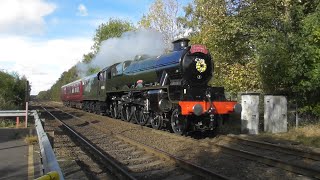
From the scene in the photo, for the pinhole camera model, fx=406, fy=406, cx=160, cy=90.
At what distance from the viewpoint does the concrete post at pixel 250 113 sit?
567 inches

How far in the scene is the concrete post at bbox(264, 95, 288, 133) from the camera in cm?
1444

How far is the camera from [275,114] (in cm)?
1449

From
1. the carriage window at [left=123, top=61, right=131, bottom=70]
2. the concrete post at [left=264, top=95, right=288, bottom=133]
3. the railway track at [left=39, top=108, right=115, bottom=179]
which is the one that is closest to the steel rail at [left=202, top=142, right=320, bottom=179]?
the railway track at [left=39, top=108, right=115, bottom=179]

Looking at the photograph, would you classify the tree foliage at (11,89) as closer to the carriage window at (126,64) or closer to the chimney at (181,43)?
the carriage window at (126,64)

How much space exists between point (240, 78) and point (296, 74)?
4347 mm

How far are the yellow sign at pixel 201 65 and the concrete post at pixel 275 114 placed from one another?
2.51 metres

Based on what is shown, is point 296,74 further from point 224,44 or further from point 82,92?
point 82,92

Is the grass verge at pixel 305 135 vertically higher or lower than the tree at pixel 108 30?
lower

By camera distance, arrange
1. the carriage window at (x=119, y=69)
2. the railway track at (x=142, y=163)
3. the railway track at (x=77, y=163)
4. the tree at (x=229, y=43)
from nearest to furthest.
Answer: the railway track at (x=142, y=163) < the railway track at (x=77, y=163) < the tree at (x=229, y=43) < the carriage window at (x=119, y=69)

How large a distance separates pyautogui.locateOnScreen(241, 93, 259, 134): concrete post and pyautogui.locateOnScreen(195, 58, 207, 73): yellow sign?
189 centimetres

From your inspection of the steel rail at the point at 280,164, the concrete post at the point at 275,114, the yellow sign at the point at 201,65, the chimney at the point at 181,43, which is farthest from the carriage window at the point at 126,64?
the steel rail at the point at 280,164

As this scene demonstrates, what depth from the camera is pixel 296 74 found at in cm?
1408

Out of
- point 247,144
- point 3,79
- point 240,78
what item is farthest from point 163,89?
point 3,79

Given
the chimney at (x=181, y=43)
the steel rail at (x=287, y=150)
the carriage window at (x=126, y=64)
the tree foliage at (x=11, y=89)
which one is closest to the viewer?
the steel rail at (x=287, y=150)
